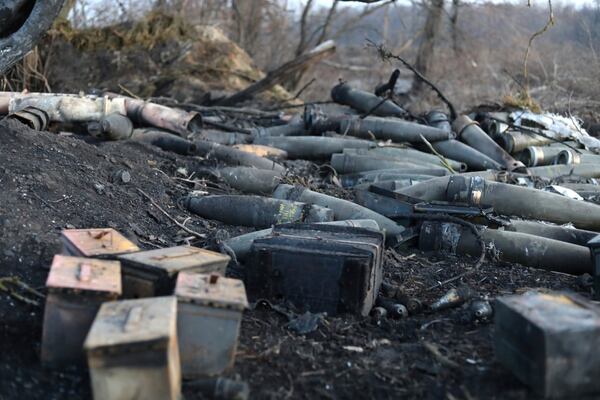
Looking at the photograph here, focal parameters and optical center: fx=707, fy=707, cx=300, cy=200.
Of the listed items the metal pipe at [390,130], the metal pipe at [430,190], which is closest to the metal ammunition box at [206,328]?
the metal pipe at [430,190]

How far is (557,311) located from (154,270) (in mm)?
1897

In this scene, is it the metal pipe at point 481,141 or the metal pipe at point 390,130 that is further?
A: the metal pipe at point 390,130

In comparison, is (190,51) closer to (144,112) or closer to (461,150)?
(144,112)

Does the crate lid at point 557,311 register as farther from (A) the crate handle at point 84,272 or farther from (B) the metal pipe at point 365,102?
(B) the metal pipe at point 365,102

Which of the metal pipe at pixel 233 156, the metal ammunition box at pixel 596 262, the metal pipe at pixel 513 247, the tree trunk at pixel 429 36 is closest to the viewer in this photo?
the metal ammunition box at pixel 596 262

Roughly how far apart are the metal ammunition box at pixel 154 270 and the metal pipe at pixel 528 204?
3.35m

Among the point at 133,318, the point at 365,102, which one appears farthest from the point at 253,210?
the point at 365,102

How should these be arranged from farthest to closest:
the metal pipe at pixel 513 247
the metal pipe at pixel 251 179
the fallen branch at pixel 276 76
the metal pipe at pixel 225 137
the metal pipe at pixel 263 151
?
the fallen branch at pixel 276 76, the metal pipe at pixel 225 137, the metal pipe at pixel 263 151, the metal pipe at pixel 251 179, the metal pipe at pixel 513 247

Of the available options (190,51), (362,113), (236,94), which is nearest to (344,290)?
(362,113)

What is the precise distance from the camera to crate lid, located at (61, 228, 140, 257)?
12.2 feet

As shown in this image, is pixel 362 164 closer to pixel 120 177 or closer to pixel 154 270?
pixel 120 177

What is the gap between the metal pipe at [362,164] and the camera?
820 centimetres

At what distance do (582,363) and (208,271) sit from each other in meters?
1.85

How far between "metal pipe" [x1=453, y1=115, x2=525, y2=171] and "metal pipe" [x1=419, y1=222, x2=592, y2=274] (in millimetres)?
3173
